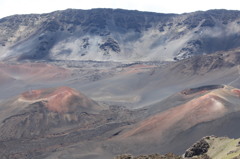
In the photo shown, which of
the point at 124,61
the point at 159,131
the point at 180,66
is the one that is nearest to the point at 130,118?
the point at 159,131

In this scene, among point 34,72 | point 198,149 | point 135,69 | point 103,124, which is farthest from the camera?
point 34,72

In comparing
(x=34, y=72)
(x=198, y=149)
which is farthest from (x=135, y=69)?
(x=198, y=149)

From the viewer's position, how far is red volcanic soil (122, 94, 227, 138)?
68.2 m

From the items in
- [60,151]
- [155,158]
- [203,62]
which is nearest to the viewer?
[155,158]

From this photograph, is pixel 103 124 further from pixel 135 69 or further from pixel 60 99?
pixel 135 69

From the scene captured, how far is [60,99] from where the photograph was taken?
92.6 m

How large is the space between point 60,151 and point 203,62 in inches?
2649

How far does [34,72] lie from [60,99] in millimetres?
68729

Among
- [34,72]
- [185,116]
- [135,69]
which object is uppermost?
[185,116]

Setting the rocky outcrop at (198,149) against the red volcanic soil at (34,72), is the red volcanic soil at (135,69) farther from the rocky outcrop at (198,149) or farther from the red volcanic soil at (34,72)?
the rocky outcrop at (198,149)

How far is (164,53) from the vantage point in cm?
19625

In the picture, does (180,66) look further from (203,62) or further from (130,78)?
(130,78)

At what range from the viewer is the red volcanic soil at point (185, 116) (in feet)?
224

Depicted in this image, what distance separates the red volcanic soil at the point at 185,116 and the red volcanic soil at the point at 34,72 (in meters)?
80.7
